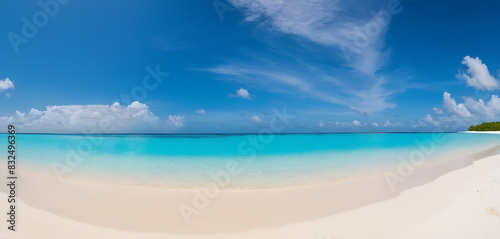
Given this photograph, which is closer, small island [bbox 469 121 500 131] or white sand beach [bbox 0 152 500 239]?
white sand beach [bbox 0 152 500 239]

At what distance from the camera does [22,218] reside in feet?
14.6

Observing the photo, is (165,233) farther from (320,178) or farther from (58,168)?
(58,168)

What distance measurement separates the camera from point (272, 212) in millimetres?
4898

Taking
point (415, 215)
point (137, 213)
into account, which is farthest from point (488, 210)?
point (137, 213)

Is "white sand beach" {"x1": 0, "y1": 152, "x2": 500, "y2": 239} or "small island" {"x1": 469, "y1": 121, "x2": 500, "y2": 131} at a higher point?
"small island" {"x1": 469, "y1": 121, "x2": 500, "y2": 131}

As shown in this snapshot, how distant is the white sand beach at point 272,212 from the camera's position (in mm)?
3895

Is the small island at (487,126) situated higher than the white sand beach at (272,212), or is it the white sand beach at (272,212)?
the small island at (487,126)

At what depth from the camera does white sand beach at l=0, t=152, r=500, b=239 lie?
3.89m

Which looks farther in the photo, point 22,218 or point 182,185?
point 182,185

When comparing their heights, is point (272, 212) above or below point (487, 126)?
below

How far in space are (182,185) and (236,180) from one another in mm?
1764

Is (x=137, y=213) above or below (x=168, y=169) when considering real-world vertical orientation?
below

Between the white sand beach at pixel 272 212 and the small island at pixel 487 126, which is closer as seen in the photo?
the white sand beach at pixel 272 212

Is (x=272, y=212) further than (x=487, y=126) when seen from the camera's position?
No
